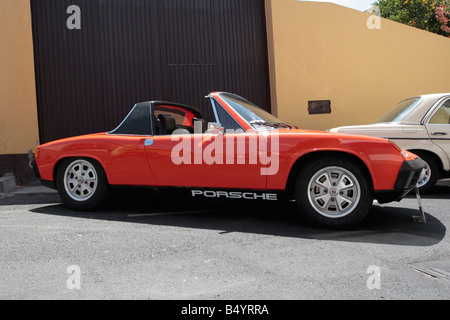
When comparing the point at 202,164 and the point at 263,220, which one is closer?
the point at 202,164

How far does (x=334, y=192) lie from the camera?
3.79m

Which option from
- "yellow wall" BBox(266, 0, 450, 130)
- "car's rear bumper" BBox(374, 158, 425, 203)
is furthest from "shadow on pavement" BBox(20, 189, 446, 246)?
"yellow wall" BBox(266, 0, 450, 130)

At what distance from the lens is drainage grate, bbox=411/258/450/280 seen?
Answer: 268 cm

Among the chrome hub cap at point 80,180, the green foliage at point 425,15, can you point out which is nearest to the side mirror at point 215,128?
the chrome hub cap at point 80,180

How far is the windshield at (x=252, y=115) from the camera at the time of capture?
14.0ft

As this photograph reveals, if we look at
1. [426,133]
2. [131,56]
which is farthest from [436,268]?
[131,56]

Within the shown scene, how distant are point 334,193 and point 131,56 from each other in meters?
6.45

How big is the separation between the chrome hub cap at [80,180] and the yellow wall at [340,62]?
5.43m

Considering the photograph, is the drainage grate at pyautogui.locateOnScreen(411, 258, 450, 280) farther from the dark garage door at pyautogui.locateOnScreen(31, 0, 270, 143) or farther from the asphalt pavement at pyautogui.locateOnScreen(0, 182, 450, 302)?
the dark garage door at pyautogui.locateOnScreen(31, 0, 270, 143)

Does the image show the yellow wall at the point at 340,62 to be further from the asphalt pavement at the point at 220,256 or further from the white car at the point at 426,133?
the asphalt pavement at the point at 220,256

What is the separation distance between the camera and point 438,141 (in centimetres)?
576

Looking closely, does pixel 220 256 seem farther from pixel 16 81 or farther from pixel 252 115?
pixel 16 81

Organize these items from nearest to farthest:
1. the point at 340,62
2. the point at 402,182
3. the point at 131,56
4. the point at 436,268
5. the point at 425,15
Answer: the point at 436,268 → the point at 402,182 → the point at 131,56 → the point at 340,62 → the point at 425,15

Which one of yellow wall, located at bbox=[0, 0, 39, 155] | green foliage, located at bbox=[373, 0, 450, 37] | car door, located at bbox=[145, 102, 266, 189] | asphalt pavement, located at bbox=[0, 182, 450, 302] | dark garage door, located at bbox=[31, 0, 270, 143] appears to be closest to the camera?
asphalt pavement, located at bbox=[0, 182, 450, 302]
